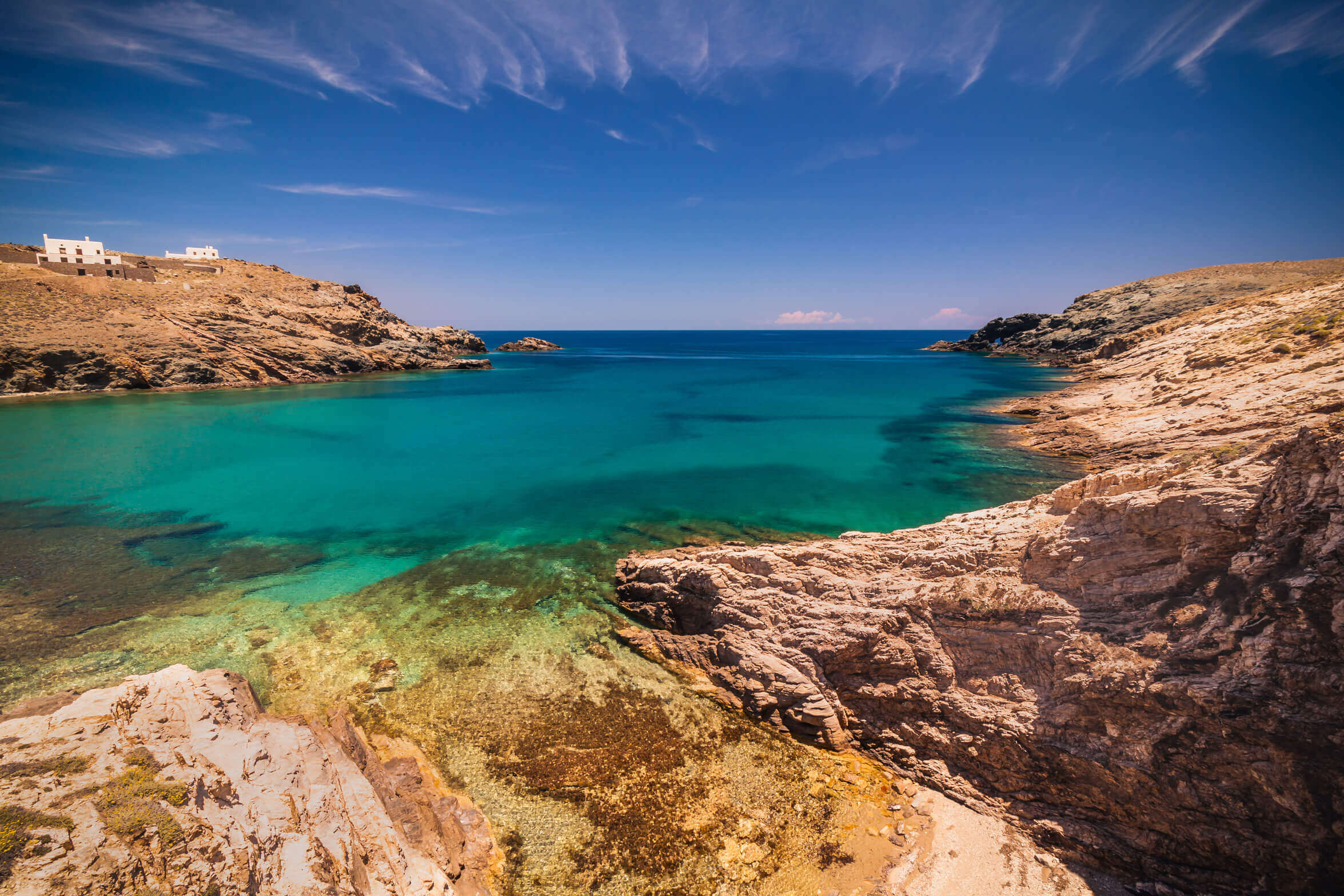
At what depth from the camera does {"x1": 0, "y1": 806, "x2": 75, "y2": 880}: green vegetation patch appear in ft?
12.9

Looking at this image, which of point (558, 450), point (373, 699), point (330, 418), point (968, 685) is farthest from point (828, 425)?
point (330, 418)

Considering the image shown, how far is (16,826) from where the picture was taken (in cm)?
420

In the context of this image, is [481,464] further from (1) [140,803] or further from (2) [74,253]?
(2) [74,253]

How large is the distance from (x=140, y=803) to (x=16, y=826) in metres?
0.77

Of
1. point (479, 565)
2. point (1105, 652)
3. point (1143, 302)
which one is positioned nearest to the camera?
point (1105, 652)

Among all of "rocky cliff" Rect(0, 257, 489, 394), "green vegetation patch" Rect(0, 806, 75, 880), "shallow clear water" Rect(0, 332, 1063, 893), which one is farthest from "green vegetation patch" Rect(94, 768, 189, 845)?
"rocky cliff" Rect(0, 257, 489, 394)

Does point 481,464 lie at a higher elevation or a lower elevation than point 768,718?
lower

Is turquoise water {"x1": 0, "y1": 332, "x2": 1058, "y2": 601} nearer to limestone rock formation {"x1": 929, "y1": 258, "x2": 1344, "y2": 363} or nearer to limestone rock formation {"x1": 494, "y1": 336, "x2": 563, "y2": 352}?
limestone rock formation {"x1": 929, "y1": 258, "x2": 1344, "y2": 363}

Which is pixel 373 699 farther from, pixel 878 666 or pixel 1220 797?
pixel 1220 797

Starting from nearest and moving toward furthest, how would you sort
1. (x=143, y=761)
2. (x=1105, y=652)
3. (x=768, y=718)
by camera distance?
(x=143, y=761) → (x=1105, y=652) → (x=768, y=718)

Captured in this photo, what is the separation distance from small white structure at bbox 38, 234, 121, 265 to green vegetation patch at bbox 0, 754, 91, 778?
86.1 m

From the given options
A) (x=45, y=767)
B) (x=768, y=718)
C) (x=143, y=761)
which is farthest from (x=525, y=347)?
(x=45, y=767)

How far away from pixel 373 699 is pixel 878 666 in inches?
381

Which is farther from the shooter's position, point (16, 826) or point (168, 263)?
point (168, 263)
